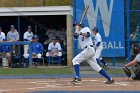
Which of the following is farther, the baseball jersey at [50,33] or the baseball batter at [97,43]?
the baseball jersey at [50,33]

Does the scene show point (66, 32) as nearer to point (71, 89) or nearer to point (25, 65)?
point (25, 65)

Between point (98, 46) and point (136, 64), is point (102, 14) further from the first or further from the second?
point (136, 64)

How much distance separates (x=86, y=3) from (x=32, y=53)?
140 inches

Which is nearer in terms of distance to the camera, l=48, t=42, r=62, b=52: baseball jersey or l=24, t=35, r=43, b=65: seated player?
l=24, t=35, r=43, b=65: seated player

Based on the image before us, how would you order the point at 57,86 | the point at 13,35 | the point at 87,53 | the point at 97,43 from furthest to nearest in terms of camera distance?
1. the point at 13,35
2. the point at 97,43
3. the point at 87,53
4. the point at 57,86

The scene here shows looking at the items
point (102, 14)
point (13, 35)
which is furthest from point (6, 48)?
Answer: point (102, 14)

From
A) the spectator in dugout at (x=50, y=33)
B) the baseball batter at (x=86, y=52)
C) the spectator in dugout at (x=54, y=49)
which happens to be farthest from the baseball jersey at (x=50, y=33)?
the baseball batter at (x=86, y=52)

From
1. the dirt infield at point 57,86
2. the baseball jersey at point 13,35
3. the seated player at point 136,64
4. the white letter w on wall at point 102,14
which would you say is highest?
the white letter w on wall at point 102,14

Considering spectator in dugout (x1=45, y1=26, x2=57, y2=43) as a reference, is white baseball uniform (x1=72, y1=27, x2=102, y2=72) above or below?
below

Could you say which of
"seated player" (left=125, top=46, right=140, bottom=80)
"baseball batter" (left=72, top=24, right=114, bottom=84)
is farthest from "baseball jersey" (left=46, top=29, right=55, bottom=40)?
"baseball batter" (left=72, top=24, right=114, bottom=84)

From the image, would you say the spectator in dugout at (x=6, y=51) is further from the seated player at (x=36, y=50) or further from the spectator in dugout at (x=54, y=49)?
the spectator in dugout at (x=54, y=49)

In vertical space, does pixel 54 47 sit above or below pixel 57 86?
above

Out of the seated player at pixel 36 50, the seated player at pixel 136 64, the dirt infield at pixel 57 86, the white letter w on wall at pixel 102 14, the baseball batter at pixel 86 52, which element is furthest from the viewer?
the white letter w on wall at pixel 102 14

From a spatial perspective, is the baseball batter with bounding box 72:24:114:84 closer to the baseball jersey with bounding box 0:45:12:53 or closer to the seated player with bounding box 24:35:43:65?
the seated player with bounding box 24:35:43:65
